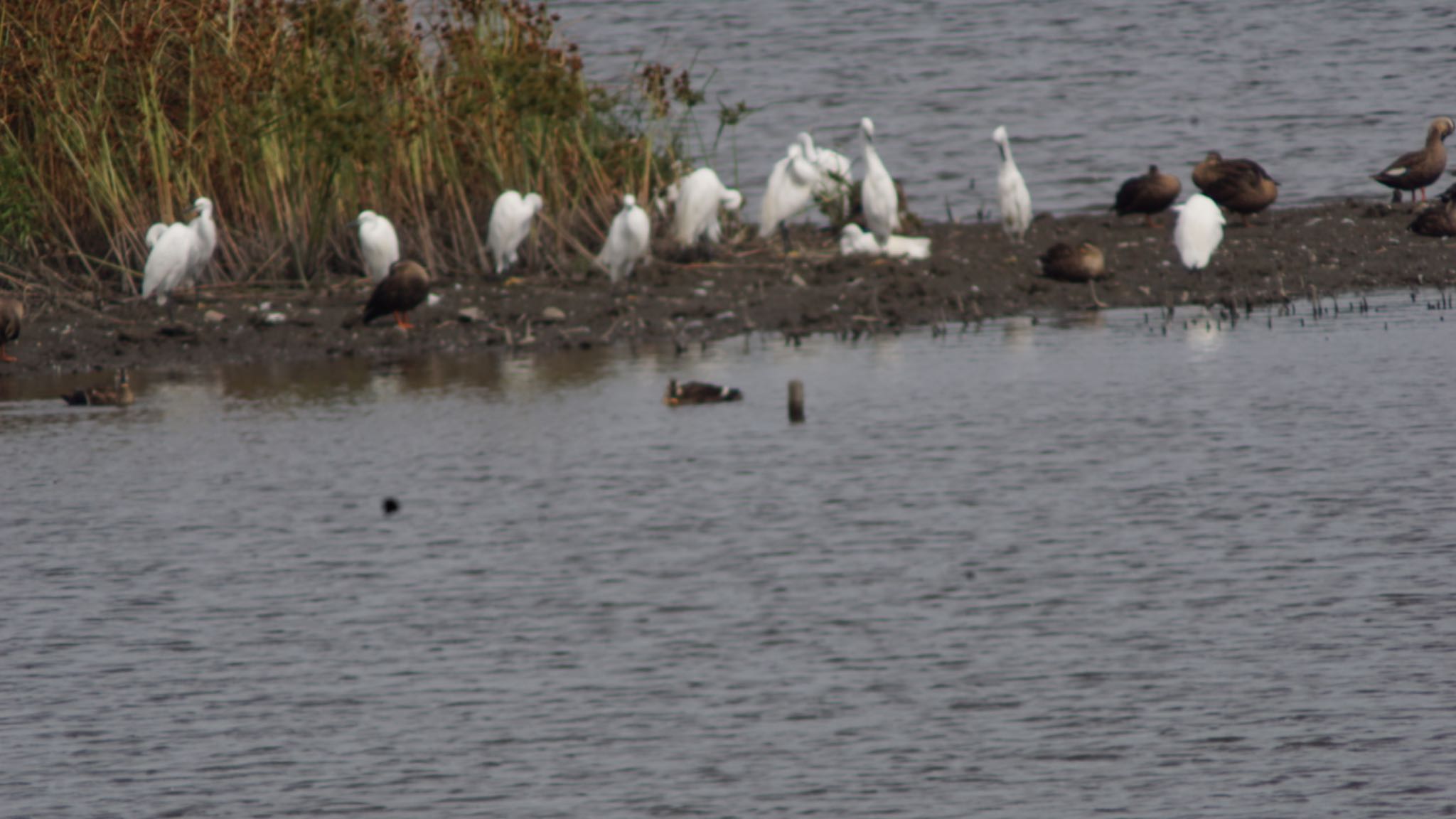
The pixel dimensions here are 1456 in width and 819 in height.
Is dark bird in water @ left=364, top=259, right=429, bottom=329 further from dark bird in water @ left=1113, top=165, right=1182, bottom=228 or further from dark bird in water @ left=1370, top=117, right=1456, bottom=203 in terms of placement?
dark bird in water @ left=1370, top=117, right=1456, bottom=203

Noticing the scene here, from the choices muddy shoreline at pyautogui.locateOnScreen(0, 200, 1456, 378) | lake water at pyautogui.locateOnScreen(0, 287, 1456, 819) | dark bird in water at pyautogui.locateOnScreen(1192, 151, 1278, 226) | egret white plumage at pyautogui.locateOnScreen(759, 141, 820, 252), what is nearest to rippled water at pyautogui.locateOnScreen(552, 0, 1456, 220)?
egret white plumage at pyautogui.locateOnScreen(759, 141, 820, 252)

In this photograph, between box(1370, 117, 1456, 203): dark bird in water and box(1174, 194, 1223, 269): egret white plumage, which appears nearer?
box(1174, 194, 1223, 269): egret white plumage

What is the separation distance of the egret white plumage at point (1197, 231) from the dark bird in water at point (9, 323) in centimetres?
988

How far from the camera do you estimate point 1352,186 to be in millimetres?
27078

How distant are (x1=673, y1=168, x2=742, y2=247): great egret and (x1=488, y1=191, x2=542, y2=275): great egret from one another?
1633 millimetres

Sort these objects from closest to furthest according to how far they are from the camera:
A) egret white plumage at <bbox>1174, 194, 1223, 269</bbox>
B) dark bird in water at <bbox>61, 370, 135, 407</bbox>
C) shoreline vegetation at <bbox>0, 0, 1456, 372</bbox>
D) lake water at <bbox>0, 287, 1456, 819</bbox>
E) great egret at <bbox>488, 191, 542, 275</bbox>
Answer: lake water at <bbox>0, 287, 1456, 819</bbox>
dark bird in water at <bbox>61, 370, 135, 407</bbox>
shoreline vegetation at <bbox>0, 0, 1456, 372</bbox>
great egret at <bbox>488, 191, 542, 275</bbox>
egret white plumage at <bbox>1174, 194, 1223, 269</bbox>

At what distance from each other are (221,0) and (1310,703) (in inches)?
603

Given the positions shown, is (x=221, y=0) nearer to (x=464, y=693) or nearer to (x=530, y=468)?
(x=530, y=468)

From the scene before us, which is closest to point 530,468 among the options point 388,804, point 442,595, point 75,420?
point 442,595

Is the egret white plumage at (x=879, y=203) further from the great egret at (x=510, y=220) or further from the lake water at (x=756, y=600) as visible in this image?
the lake water at (x=756, y=600)

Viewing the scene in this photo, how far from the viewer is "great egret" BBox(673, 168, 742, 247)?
2088 cm

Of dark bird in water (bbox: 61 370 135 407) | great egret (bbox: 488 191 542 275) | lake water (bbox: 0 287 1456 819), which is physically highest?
great egret (bbox: 488 191 542 275)

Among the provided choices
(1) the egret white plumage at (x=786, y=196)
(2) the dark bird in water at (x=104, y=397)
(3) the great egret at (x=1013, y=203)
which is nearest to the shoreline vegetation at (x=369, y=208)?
(1) the egret white plumage at (x=786, y=196)

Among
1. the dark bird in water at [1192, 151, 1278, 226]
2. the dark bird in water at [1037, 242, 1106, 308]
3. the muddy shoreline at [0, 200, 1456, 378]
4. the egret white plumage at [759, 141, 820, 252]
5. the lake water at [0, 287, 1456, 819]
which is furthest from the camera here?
the dark bird in water at [1192, 151, 1278, 226]
